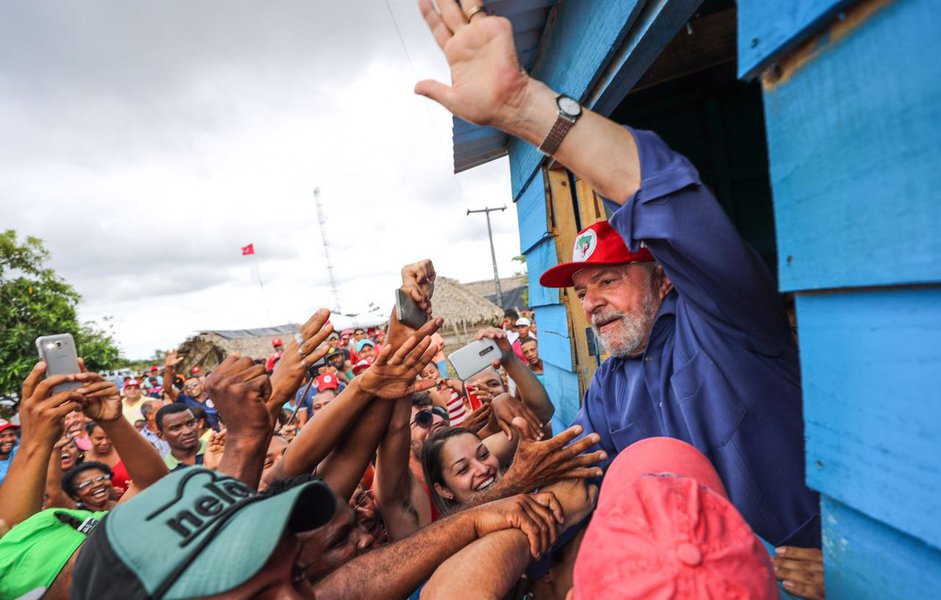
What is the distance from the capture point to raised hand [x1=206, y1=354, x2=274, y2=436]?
180 centimetres

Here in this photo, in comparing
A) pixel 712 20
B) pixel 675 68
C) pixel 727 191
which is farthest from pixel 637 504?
pixel 727 191

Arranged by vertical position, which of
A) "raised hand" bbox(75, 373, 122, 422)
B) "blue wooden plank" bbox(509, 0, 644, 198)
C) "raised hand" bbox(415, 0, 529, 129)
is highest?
"blue wooden plank" bbox(509, 0, 644, 198)

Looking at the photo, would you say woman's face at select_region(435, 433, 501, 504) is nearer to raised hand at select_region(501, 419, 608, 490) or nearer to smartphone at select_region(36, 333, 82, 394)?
raised hand at select_region(501, 419, 608, 490)

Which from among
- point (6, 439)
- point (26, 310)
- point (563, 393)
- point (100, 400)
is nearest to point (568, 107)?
point (100, 400)

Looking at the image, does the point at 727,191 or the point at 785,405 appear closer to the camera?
the point at 785,405

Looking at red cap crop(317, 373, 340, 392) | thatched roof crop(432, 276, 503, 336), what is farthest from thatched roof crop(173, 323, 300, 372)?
red cap crop(317, 373, 340, 392)

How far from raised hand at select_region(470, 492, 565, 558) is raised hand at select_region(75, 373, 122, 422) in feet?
6.36

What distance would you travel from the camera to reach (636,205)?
4.01 ft

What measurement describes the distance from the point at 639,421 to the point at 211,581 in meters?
1.45

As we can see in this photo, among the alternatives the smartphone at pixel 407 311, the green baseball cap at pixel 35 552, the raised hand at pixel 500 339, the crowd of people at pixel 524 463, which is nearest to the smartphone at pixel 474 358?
the raised hand at pixel 500 339

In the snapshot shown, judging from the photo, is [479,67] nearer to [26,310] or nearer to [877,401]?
[877,401]

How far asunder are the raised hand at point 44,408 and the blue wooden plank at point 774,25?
2.99m

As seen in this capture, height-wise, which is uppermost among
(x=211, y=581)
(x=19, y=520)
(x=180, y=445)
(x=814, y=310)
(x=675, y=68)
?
(x=675, y=68)

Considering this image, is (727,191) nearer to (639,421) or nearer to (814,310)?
(639,421)
